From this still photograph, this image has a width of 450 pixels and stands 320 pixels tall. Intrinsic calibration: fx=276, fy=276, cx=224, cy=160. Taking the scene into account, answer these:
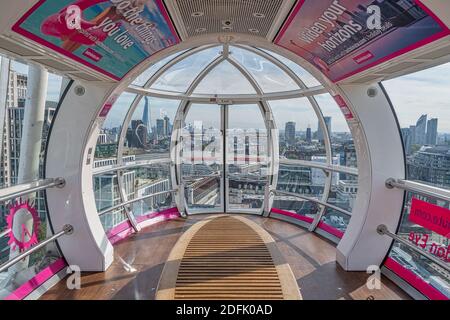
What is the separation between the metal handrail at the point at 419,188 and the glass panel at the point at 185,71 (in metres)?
4.50

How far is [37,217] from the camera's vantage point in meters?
3.93

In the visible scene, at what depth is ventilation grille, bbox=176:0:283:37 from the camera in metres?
2.83

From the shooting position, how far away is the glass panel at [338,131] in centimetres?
Result: 544

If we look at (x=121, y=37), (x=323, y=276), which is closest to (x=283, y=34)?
(x=121, y=37)

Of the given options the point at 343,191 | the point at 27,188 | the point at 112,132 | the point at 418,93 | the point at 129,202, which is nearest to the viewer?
the point at 27,188

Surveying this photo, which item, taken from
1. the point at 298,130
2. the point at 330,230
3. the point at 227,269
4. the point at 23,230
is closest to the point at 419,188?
the point at 330,230

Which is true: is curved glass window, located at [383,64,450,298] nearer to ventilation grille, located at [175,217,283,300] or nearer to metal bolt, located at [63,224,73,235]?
ventilation grille, located at [175,217,283,300]

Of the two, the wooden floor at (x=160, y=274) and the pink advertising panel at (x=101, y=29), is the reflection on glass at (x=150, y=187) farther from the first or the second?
the pink advertising panel at (x=101, y=29)

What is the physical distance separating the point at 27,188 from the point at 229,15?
3176 millimetres

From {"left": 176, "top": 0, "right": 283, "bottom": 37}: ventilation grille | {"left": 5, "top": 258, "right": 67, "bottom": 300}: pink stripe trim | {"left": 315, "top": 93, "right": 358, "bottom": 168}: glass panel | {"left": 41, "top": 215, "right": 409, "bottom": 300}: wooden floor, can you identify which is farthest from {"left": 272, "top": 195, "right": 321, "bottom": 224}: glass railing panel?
{"left": 5, "top": 258, "right": 67, "bottom": 300}: pink stripe trim

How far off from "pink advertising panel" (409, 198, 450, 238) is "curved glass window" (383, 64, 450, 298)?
12 mm

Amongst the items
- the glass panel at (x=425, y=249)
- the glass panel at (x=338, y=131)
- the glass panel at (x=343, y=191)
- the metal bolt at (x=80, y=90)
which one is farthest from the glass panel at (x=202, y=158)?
the glass panel at (x=425, y=249)

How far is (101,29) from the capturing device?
109 inches

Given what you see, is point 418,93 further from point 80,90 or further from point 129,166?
point 129,166
